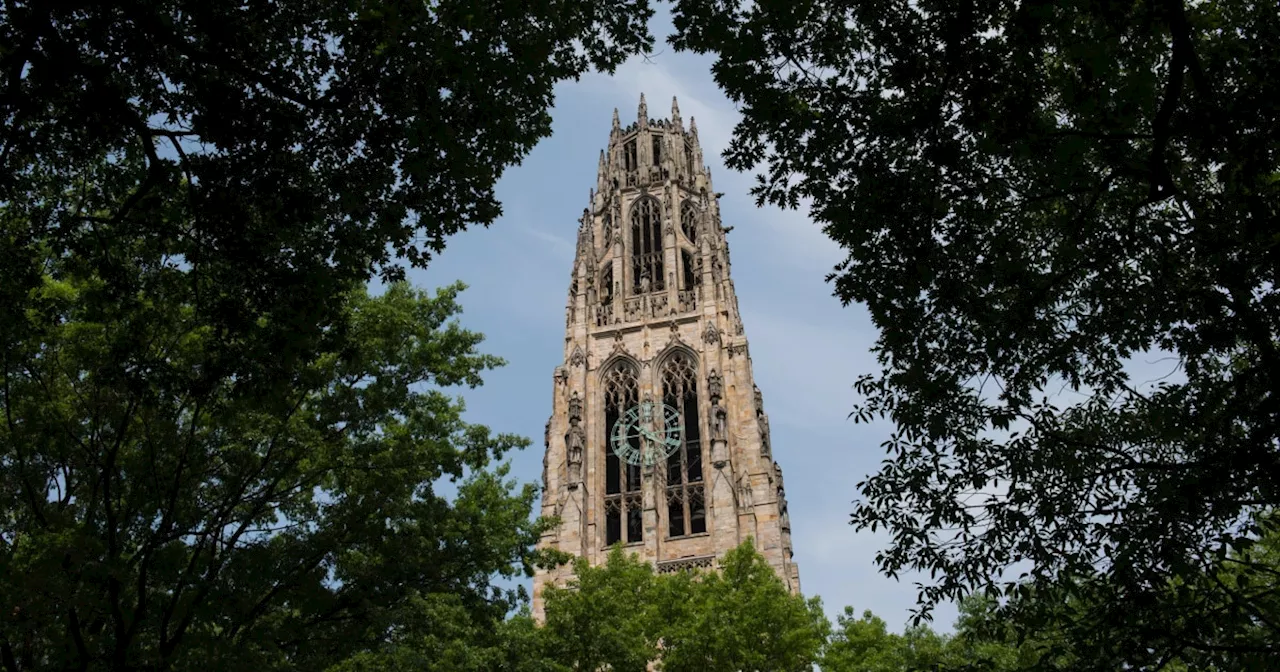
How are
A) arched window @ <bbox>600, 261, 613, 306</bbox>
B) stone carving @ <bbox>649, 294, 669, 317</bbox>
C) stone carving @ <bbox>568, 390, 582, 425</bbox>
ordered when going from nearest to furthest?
1. stone carving @ <bbox>568, 390, 582, 425</bbox>
2. stone carving @ <bbox>649, 294, 669, 317</bbox>
3. arched window @ <bbox>600, 261, 613, 306</bbox>

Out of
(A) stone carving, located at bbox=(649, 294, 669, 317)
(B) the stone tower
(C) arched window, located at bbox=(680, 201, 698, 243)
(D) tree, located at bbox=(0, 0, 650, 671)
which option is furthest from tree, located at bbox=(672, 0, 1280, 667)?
(C) arched window, located at bbox=(680, 201, 698, 243)

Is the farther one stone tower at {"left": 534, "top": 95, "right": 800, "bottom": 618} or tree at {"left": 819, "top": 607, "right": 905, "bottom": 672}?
stone tower at {"left": 534, "top": 95, "right": 800, "bottom": 618}

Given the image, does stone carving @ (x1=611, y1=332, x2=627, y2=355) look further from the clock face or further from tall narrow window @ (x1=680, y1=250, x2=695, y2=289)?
tall narrow window @ (x1=680, y1=250, x2=695, y2=289)

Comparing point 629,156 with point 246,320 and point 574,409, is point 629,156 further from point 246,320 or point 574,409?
point 246,320

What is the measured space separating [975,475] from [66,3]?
26.2ft

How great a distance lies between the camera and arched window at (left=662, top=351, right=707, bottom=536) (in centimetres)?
3847

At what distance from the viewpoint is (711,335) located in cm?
4244

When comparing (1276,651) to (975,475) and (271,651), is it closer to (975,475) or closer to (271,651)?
(975,475)

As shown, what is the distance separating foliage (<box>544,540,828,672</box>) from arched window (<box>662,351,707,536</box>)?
A: 12316mm

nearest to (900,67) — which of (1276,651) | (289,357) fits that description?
(1276,651)

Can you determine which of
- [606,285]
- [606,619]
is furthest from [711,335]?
[606,619]

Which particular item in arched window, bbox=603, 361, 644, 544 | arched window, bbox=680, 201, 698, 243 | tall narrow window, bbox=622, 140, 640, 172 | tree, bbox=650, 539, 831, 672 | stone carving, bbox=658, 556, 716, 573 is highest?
tall narrow window, bbox=622, 140, 640, 172

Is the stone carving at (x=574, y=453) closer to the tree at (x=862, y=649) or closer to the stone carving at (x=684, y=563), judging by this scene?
the stone carving at (x=684, y=563)

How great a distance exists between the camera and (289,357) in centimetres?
930
